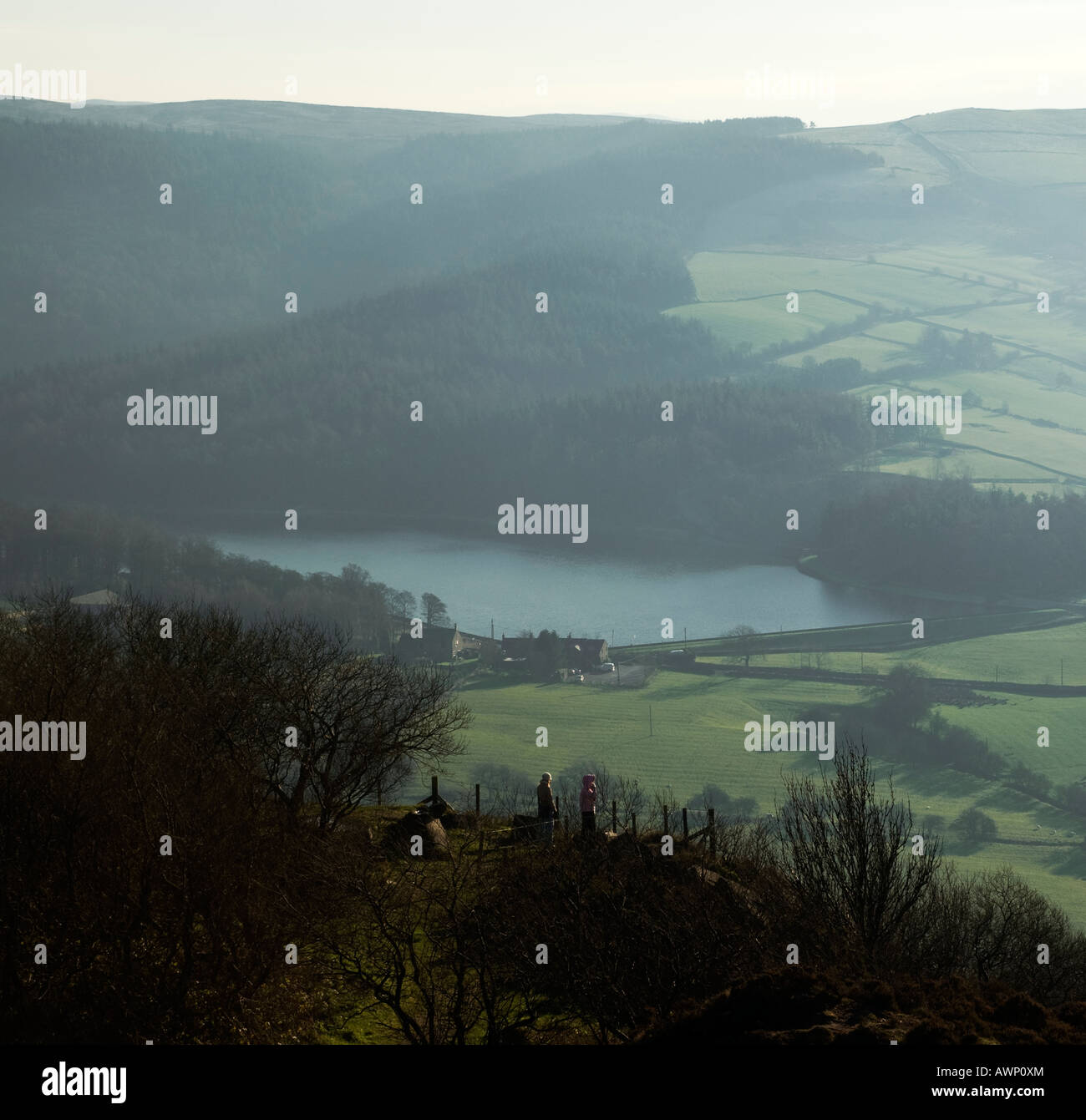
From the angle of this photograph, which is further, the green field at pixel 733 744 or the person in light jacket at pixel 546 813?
the green field at pixel 733 744

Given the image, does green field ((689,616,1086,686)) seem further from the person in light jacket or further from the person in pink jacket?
the person in pink jacket

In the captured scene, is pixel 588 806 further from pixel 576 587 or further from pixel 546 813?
pixel 576 587

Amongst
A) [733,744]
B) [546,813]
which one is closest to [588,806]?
[546,813]

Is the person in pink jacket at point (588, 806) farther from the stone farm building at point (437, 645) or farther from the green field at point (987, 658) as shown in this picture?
the green field at point (987, 658)

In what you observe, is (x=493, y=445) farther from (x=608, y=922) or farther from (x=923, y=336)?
(x=608, y=922)

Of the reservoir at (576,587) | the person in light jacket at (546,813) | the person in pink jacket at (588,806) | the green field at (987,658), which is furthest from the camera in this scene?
the reservoir at (576,587)

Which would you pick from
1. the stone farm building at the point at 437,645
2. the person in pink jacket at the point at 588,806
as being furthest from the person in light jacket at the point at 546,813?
the stone farm building at the point at 437,645

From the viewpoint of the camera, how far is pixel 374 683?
28547 mm


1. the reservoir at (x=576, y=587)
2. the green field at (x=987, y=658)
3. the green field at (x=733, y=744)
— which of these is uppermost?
the reservoir at (x=576, y=587)

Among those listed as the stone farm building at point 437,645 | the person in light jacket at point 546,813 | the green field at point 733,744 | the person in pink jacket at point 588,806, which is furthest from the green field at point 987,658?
the person in pink jacket at point 588,806

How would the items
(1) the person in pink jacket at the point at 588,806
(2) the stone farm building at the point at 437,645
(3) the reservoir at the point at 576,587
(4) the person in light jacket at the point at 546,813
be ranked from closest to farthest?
1. (1) the person in pink jacket at the point at 588,806
2. (4) the person in light jacket at the point at 546,813
3. (2) the stone farm building at the point at 437,645
4. (3) the reservoir at the point at 576,587

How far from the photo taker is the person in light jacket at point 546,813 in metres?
20.5

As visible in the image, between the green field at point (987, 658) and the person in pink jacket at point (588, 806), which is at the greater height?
the green field at point (987, 658)
